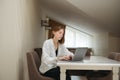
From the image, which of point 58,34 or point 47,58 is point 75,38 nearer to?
point 58,34

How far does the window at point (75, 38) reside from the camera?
823 centimetres

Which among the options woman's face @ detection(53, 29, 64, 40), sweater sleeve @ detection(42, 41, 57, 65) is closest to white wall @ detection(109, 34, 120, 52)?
woman's face @ detection(53, 29, 64, 40)

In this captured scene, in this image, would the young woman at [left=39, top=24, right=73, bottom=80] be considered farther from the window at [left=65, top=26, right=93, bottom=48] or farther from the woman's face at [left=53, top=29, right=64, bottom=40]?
the window at [left=65, top=26, right=93, bottom=48]

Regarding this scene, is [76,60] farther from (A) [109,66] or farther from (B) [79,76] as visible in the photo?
(B) [79,76]

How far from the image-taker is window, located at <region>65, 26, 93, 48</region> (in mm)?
8234

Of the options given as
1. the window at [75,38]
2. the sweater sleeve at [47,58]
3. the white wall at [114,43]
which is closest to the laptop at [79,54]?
the sweater sleeve at [47,58]

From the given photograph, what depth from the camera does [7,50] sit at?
9.93 feet

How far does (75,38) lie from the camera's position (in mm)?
8359

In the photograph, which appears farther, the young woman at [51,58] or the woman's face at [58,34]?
the woman's face at [58,34]

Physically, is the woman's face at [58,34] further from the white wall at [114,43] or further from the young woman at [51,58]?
the white wall at [114,43]

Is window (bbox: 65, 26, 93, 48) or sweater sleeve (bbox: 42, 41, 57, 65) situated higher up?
window (bbox: 65, 26, 93, 48)

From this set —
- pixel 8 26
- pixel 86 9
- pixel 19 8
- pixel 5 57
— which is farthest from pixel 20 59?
pixel 86 9

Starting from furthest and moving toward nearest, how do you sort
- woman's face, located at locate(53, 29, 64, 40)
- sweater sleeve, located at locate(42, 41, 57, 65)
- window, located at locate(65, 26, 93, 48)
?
window, located at locate(65, 26, 93, 48), woman's face, located at locate(53, 29, 64, 40), sweater sleeve, located at locate(42, 41, 57, 65)

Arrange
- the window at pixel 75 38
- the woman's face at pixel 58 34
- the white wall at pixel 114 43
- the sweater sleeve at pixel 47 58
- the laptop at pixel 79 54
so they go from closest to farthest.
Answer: the laptop at pixel 79 54
the sweater sleeve at pixel 47 58
the woman's face at pixel 58 34
the white wall at pixel 114 43
the window at pixel 75 38
